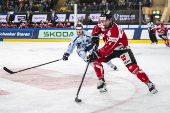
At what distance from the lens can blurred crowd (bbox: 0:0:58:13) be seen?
81.5ft

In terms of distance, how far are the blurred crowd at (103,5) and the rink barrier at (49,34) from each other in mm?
2787

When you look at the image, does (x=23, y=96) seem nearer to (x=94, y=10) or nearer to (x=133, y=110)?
(x=133, y=110)

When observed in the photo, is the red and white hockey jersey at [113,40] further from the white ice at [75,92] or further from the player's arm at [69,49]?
the player's arm at [69,49]

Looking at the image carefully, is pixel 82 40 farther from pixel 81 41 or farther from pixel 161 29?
pixel 161 29

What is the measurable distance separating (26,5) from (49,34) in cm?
587

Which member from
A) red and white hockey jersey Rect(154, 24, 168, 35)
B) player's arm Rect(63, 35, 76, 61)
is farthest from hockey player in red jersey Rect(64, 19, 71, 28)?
player's arm Rect(63, 35, 76, 61)

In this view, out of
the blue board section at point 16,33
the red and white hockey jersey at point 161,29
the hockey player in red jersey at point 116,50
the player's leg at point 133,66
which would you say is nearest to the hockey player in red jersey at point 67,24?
the blue board section at point 16,33

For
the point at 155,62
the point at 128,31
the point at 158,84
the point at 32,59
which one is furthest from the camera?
the point at 128,31

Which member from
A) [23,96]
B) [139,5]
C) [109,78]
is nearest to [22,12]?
[139,5]

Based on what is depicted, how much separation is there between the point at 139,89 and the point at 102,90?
71 centimetres

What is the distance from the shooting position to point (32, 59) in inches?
460

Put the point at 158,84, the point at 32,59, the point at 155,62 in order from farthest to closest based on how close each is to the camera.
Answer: the point at 32,59, the point at 155,62, the point at 158,84

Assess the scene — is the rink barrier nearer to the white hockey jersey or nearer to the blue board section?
the blue board section

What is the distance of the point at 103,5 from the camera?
22172 millimetres
